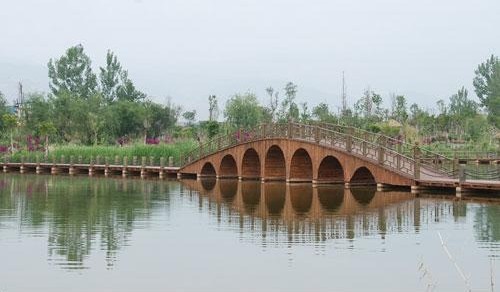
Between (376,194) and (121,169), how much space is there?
26321 mm

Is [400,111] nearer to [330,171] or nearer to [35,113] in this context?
[35,113]

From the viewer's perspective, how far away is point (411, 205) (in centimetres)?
2538

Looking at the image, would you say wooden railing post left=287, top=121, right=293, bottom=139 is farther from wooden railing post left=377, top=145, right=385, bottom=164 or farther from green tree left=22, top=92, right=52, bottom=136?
green tree left=22, top=92, right=52, bottom=136

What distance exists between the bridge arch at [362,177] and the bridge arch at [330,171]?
1.28 m

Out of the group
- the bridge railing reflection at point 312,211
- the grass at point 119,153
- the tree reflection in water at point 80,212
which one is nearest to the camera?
the tree reflection in water at point 80,212

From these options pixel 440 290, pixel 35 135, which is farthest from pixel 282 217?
pixel 35 135

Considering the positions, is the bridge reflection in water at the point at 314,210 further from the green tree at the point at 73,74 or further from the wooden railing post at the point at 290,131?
the green tree at the point at 73,74

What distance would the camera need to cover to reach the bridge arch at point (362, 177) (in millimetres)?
35594

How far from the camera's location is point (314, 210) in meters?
24.6

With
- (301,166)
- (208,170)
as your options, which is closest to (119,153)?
(208,170)

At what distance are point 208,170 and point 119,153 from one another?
11347 millimetres

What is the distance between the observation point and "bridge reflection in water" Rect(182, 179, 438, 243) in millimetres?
19422

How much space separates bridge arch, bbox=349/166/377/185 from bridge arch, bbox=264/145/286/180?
613cm

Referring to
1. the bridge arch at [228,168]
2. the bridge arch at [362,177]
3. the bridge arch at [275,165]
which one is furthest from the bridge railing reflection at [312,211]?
the bridge arch at [228,168]
